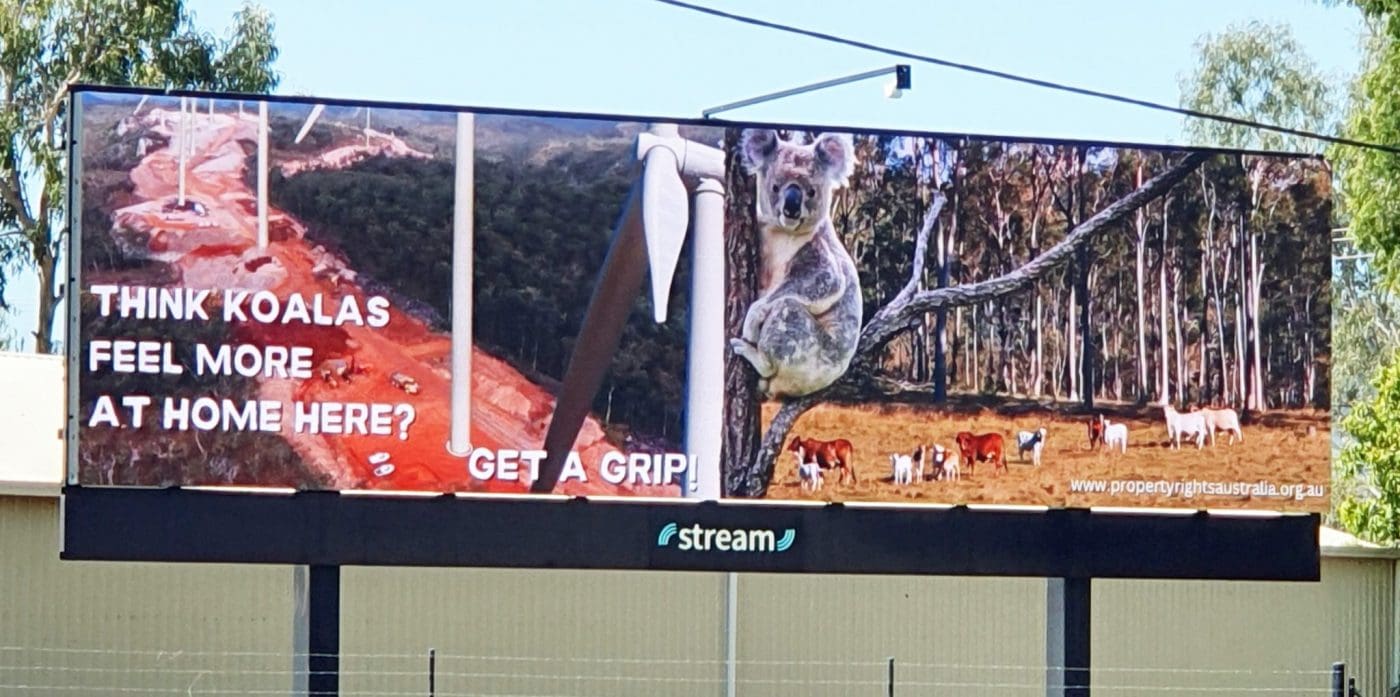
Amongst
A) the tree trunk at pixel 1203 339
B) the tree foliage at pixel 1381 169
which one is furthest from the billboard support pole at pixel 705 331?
the tree foliage at pixel 1381 169

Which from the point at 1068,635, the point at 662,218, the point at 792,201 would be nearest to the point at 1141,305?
the point at 1068,635

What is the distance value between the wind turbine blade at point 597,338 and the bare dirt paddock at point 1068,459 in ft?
4.79

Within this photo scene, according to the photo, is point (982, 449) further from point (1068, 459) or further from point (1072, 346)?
point (1072, 346)

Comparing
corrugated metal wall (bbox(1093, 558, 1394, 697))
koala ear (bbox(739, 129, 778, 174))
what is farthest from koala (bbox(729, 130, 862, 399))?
corrugated metal wall (bbox(1093, 558, 1394, 697))

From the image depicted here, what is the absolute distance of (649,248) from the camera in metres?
18.2

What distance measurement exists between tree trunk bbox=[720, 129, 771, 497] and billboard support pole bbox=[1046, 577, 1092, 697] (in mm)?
2722

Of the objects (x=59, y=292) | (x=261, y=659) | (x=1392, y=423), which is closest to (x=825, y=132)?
(x=261, y=659)

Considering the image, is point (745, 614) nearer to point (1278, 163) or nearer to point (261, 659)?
point (261, 659)

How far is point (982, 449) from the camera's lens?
61.6 ft

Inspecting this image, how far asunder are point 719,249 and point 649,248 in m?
0.57

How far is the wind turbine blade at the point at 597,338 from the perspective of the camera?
18031 millimetres

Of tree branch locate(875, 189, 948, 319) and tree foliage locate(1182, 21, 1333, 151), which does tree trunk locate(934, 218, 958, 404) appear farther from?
tree foliage locate(1182, 21, 1333, 151)

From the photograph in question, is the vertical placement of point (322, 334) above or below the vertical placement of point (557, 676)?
above

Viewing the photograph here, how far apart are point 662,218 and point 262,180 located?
3.13 m
